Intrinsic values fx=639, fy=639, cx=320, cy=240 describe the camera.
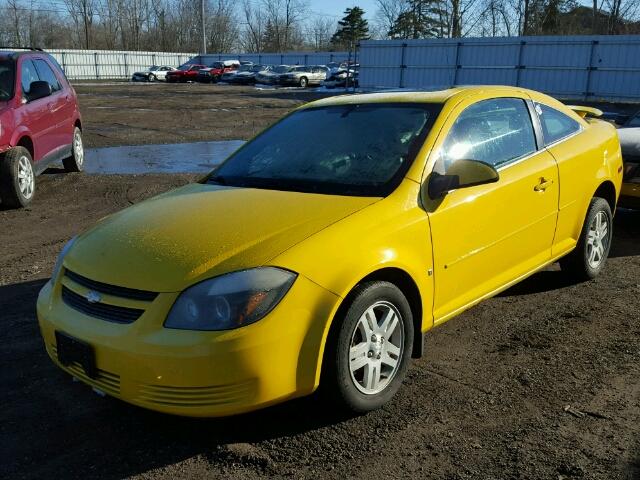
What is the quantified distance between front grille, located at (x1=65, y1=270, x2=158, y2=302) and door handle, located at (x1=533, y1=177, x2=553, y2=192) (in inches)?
105

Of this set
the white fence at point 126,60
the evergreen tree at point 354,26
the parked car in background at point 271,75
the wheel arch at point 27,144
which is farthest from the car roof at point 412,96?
the evergreen tree at point 354,26

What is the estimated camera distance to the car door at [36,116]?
320 inches

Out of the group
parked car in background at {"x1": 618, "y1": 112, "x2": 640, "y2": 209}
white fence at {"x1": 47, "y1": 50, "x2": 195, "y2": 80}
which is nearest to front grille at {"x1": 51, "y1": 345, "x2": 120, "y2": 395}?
parked car in background at {"x1": 618, "y1": 112, "x2": 640, "y2": 209}

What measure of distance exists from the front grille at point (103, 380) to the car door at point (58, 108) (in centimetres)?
683

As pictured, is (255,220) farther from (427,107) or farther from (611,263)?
(611,263)

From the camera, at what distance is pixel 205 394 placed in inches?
107

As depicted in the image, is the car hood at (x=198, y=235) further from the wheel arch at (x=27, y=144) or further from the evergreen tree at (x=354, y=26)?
the evergreen tree at (x=354, y=26)

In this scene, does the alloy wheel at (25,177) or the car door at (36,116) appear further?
the car door at (36,116)

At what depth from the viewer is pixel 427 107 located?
12.9ft

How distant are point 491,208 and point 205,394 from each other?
2.08 metres

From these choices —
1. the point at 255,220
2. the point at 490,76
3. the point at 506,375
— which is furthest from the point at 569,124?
the point at 490,76

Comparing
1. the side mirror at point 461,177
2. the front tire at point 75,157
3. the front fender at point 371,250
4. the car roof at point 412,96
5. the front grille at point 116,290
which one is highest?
the car roof at point 412,96

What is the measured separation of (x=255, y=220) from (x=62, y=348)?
1108mm

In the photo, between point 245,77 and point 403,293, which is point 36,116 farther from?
point 245,77
